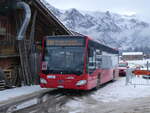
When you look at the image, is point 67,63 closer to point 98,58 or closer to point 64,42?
point 64,42

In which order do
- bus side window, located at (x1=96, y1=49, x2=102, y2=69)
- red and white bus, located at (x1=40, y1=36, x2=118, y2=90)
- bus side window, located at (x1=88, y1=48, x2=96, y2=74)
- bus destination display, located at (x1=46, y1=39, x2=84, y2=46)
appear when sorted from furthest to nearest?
1. bus side window, located at (x1=96, y1=49, x2=102, y2=69)
2. bus side window, located at (x1=88, y1=48, x2=96, y2=74)
3. bus destination display, located at (x1=46, y1=39, x2=84, y2=46)
4. red and white bus, located at (x1=40, y1=36, x2=118, y2=90)

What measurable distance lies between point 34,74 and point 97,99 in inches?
330

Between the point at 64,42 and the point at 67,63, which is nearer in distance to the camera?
the point at 67,63

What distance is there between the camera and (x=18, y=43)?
2134 cm

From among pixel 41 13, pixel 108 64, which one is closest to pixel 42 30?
pixel 41 13

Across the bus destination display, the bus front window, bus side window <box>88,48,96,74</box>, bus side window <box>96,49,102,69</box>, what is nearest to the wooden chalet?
the bus destination display

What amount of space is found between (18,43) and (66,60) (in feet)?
22.1

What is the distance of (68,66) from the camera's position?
1551cm

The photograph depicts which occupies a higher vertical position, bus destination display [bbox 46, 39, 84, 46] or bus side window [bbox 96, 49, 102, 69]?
bus destination display [bbox 46, 39, 84, 46]

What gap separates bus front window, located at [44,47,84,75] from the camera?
50.7 feet

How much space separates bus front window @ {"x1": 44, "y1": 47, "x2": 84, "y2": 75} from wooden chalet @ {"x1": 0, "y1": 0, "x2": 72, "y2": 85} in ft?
15.9

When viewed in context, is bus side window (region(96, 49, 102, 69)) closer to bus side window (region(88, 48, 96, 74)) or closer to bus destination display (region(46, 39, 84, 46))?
bus side window (region(88, 48, 96, 74))

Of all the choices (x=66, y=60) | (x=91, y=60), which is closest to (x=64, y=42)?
(x=66, y=60)

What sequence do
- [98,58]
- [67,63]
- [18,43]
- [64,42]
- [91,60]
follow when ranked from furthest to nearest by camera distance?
1. [18,43]
2. [98,58]
3. [91,60]
4. [64,42]
5. [67,63]
